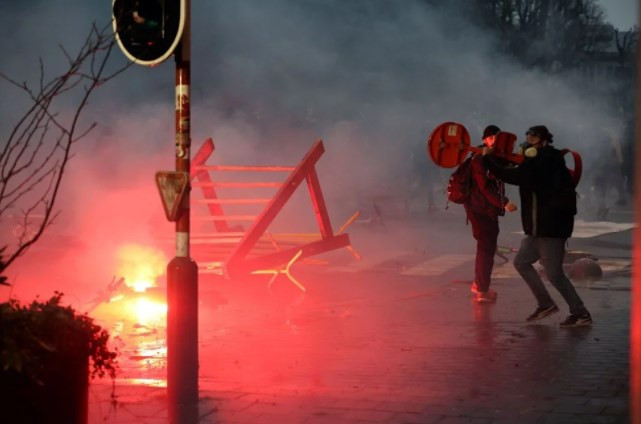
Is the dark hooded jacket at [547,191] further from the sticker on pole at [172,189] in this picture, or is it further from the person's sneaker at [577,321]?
the sticker on pole at [172,189]

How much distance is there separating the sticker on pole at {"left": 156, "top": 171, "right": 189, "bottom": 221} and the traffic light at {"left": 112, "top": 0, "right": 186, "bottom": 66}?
0.67 metres

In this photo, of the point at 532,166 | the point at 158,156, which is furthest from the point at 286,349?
the point at 158,156

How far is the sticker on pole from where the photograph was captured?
19.6ft

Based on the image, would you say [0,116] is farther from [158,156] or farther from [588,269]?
[588,269]

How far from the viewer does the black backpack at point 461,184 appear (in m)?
10.5

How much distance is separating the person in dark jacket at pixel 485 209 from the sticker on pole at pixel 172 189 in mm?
4920

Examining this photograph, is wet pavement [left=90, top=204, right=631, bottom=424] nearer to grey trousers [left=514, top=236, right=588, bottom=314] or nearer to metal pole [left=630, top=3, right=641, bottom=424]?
metal pole [left=630, top=3, right=641, bottom=424]

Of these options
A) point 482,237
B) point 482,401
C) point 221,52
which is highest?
point 221,52

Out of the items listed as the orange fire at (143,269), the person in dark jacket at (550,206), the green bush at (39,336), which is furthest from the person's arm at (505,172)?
the green bush at (39,336)

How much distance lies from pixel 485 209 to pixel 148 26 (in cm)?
543

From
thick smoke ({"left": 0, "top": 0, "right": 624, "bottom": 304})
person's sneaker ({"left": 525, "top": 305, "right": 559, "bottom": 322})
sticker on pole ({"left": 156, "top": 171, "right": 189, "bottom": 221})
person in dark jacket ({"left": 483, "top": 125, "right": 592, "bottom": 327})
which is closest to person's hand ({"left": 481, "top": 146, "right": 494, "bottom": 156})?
person in dark jacket ({"left": 483, "top": 125, "right": 592, "bottom": 327})

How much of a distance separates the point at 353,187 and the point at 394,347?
2023cm

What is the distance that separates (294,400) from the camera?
6109 millimetres

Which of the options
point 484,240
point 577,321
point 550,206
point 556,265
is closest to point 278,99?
point 484,240
